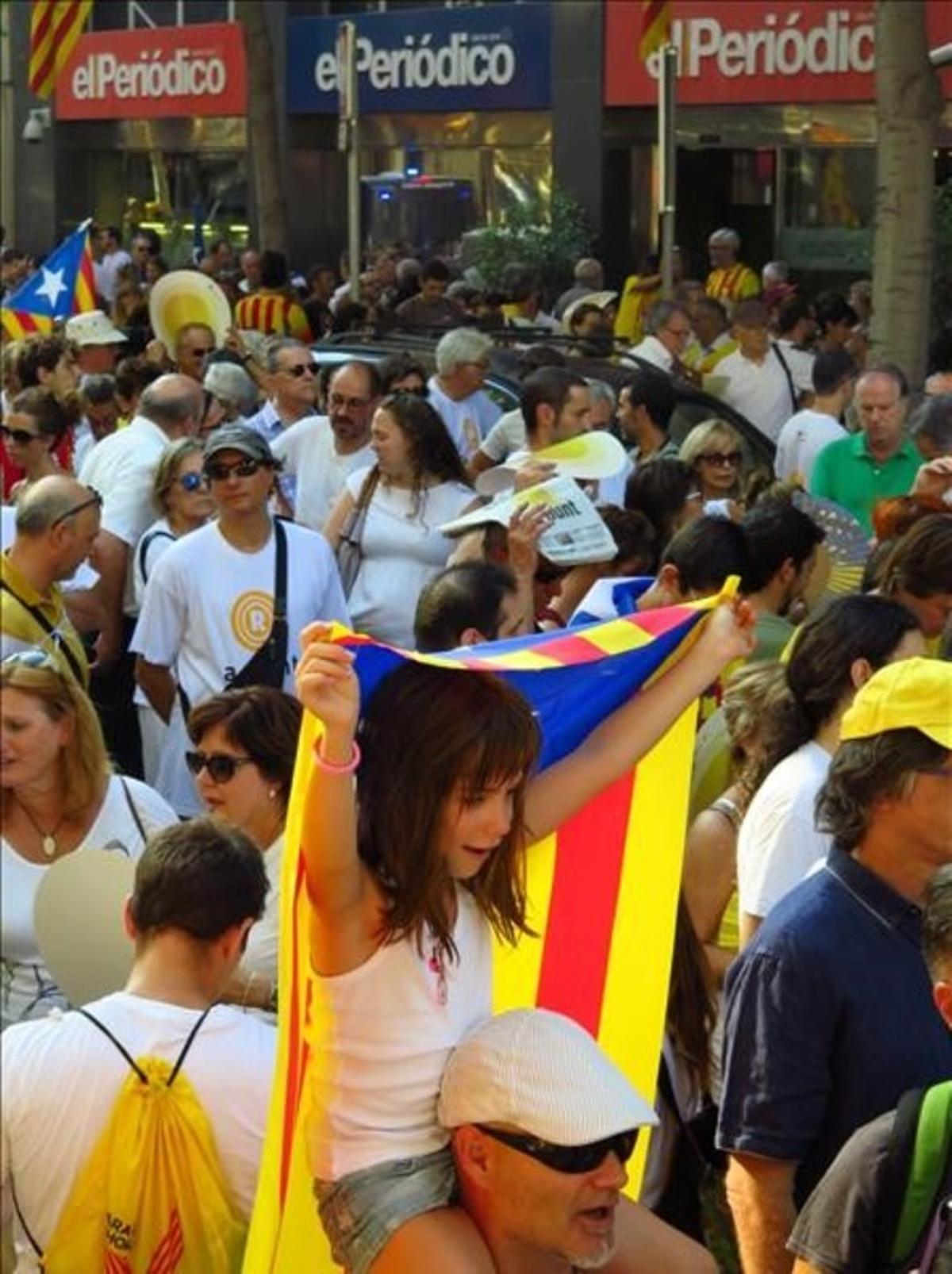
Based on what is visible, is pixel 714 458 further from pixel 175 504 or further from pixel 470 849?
pixel 470 849

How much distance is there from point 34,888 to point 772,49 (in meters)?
19.8

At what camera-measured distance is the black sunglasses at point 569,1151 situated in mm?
3430

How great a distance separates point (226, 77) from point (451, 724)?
26881 millimetres

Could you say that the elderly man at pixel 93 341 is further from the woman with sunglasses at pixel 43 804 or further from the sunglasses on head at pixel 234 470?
the woman with sunglasses at pixel 43 804

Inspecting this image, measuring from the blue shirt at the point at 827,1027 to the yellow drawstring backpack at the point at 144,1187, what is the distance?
2.81ft

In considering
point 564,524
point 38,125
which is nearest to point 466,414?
point 564,524

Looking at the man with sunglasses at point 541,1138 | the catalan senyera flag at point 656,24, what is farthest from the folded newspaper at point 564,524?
the catalan senyera flag at point 656,24

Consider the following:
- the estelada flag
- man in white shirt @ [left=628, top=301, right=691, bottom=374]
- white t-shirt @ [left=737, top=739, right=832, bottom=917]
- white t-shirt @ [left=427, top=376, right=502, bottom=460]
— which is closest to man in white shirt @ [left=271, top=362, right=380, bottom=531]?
white t-shirt @ [left=427, top=376, right=502, bottom=460]

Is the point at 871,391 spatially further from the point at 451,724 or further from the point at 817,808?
the point at 451,724

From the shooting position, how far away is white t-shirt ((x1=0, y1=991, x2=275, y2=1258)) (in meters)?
3.80

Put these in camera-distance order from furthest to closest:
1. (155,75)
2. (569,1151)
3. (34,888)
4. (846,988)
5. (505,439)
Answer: (155,75) < (505,439) < (846,988) < (34,888) < (569,1151)

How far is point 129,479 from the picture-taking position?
904 cm

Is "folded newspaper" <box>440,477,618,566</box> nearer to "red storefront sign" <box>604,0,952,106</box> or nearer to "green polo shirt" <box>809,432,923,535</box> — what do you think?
"green polo shirt" <box>809,432,923,535</box>

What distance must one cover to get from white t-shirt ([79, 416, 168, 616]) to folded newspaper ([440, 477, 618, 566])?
157cm
